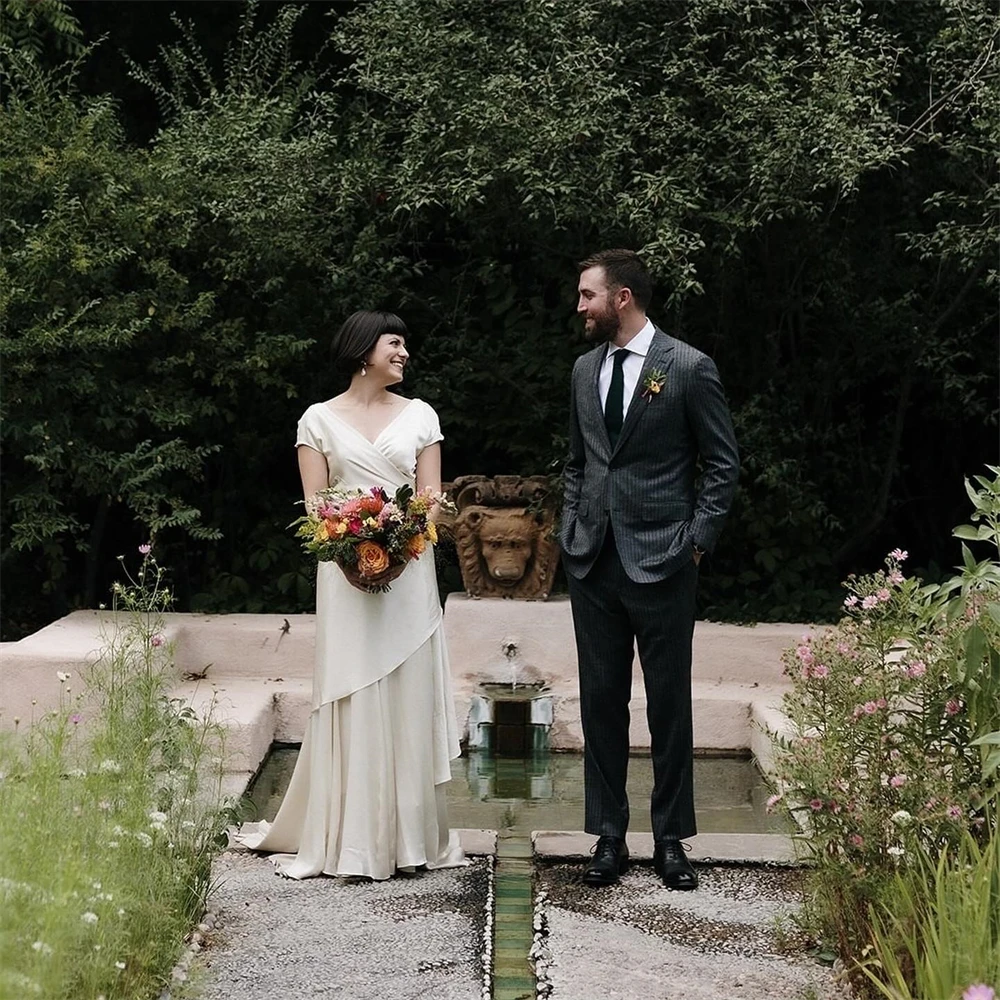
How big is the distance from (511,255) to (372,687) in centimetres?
577

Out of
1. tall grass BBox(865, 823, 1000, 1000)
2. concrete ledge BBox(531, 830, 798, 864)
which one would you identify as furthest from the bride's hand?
tall grass BBox(865, 823, 1000, 1000)

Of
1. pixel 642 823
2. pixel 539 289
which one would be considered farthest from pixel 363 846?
pixel 539 289

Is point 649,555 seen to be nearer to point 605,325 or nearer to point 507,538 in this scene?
point 605,325

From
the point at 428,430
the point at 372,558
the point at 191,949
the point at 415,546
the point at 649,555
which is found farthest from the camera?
the point at 428,430

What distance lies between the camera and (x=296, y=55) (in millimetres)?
11445

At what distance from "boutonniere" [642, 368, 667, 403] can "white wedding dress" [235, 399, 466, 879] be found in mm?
865

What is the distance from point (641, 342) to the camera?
5340 mm

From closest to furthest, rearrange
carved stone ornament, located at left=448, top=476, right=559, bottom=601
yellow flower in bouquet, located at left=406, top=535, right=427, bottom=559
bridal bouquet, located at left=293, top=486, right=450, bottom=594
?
bridal bouquet, located at left=293, top=486, right=450, bottom=594 → yellow flower in bouquet, located at left=406, top=535, right=427, bottom=559 → carved stone ornament, located at left=448, top=476, right=559, bottom=601

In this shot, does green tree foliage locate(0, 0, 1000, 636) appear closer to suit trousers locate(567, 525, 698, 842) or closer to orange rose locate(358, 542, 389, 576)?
suit trousers locate(567, 525, 698, 842)

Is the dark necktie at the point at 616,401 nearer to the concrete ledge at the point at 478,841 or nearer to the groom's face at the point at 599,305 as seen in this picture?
the groom's face at the point at 599,305

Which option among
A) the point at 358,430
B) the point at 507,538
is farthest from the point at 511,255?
the point at 358,430

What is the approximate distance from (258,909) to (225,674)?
400 centimetres

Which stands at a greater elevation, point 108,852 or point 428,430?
point 428,430

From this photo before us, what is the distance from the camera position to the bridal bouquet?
17.3 feet
